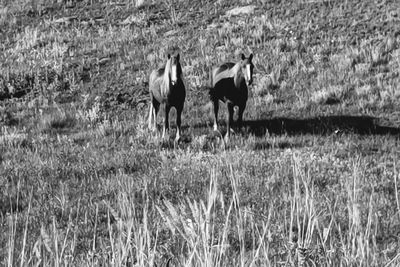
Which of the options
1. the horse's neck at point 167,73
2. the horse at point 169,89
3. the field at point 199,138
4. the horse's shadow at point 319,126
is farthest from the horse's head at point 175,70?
the horse's shadow at point 319,126

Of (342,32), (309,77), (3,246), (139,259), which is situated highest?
(342,32)

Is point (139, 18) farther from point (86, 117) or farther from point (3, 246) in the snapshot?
point (3, 246)

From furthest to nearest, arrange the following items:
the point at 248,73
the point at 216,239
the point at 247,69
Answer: the point at 247,69 < the point at 248,73 < the point at 216,239

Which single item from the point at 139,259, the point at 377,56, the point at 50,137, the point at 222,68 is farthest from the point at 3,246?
the point at 377,56

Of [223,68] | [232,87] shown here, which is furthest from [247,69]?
[223,68]

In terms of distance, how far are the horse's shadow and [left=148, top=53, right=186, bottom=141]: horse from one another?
54.7 inches

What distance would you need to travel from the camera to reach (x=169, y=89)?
1231 cm

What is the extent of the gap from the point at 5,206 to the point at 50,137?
6.14 m

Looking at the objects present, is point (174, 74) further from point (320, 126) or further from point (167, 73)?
point (320, 126)

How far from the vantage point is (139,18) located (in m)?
23.0

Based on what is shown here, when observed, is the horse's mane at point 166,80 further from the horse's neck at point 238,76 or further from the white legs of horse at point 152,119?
the horse's neck at point 238,76

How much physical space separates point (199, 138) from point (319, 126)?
255 cm

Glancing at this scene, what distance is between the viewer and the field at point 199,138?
3.29 metres

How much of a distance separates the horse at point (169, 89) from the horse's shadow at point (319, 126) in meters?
1.39
